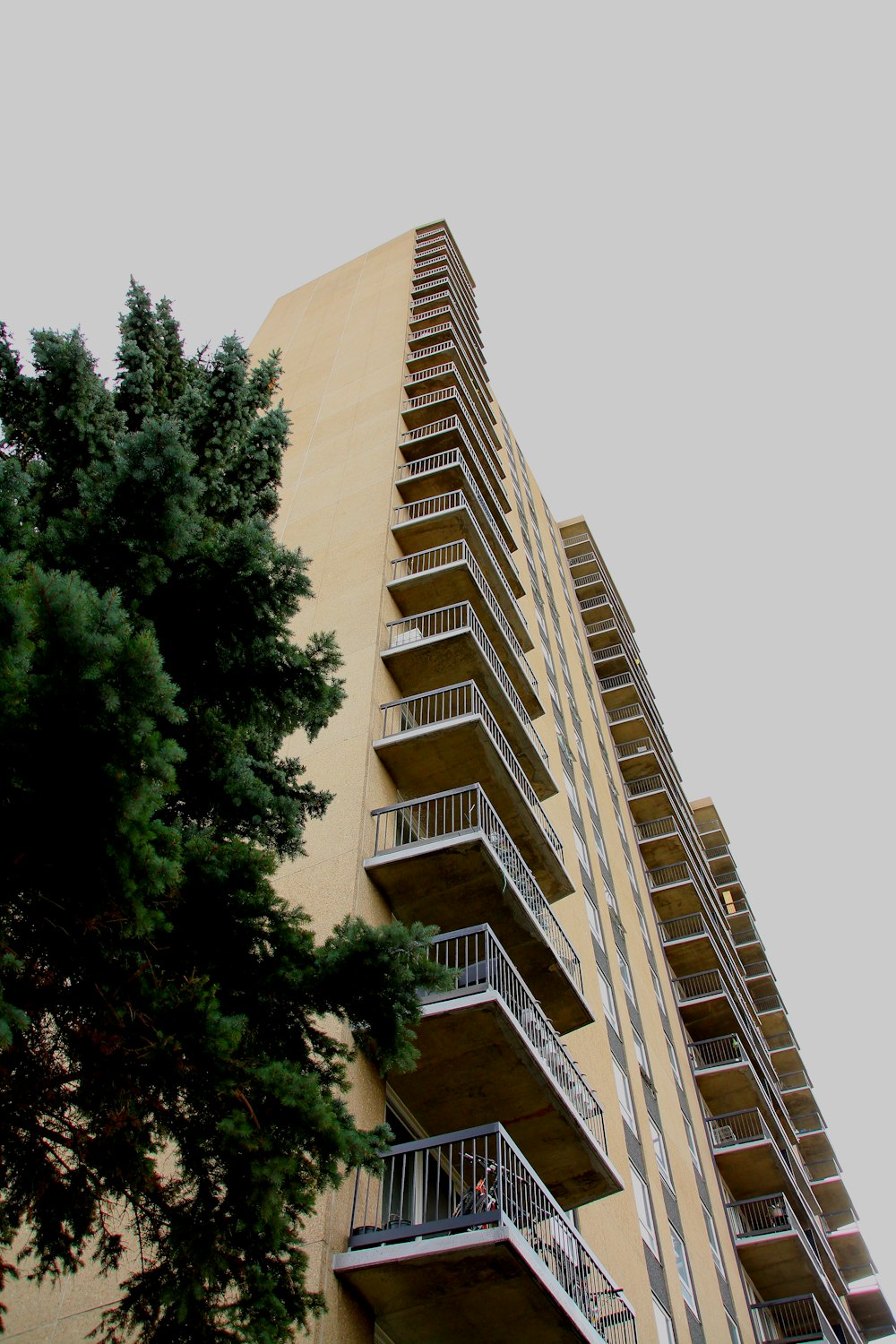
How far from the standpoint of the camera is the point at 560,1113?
36.9 feet

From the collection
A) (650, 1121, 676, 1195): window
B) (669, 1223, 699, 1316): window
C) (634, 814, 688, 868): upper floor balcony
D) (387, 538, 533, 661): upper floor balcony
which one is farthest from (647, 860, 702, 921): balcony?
(387, 538, 533, 661): upper floor balcony

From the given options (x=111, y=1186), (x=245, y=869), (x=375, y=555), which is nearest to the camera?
(x=111, y=1186)

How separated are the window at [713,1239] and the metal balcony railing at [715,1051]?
19.7ft

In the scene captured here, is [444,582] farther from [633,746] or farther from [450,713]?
[633,746]

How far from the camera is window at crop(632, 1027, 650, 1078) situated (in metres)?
20.7

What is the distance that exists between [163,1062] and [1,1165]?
980mm

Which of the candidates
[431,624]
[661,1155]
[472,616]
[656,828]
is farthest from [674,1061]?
[472,616]

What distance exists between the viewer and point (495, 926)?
1268 cm

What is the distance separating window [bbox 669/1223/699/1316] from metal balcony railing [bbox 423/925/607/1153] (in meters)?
7.21

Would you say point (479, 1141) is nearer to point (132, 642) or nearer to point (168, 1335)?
point (168, 1335)

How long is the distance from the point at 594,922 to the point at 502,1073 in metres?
11.3

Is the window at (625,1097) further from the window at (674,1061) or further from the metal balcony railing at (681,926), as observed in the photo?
the metal balcony railing at (681,926)

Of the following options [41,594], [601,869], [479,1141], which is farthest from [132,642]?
[601,869]

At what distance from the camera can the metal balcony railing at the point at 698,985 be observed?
31.1 metres
